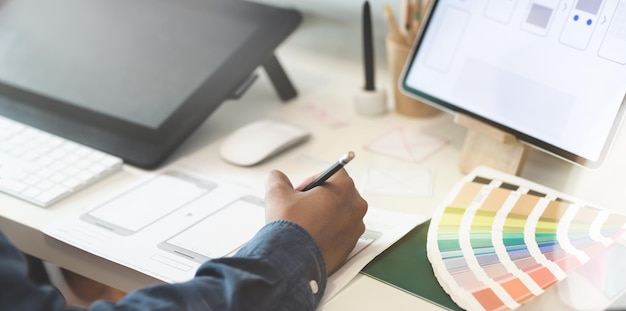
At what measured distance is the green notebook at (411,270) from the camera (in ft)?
2.60

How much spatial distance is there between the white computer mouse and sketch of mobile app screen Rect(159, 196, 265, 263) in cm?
12

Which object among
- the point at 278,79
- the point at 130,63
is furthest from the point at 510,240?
the point at 130,63

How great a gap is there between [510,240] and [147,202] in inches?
18.4

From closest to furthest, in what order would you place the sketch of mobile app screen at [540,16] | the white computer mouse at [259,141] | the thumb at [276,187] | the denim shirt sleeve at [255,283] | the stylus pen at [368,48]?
the denim shirt sleeve at [255,283], the thumb at [276,187], the sketch of mobile app screen at [540,16], the white computer mouse at [259,141], the stylus pen at [368,48]

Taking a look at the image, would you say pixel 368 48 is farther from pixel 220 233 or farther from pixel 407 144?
pixel 220 233

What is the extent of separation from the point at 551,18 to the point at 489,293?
0.39 m

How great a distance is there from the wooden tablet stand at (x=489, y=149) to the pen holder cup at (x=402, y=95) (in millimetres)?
164

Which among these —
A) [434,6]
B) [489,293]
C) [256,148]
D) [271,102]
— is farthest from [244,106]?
[489,293]

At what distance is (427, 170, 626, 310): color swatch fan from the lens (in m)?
0.77

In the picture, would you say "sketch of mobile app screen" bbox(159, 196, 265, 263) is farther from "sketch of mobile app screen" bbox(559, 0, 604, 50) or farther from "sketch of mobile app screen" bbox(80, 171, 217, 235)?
"sketch of mobile app screen" bbox(559, 0, 604, 50)

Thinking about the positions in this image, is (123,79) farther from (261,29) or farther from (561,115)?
(561,115)

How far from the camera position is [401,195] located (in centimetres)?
100

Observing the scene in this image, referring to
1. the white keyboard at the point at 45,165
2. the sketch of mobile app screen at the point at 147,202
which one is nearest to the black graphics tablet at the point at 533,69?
the sketch of mobile app screen at the point at 147,202

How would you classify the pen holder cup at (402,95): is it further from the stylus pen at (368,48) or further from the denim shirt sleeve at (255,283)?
the denim shirt sleeve at (255,283)
